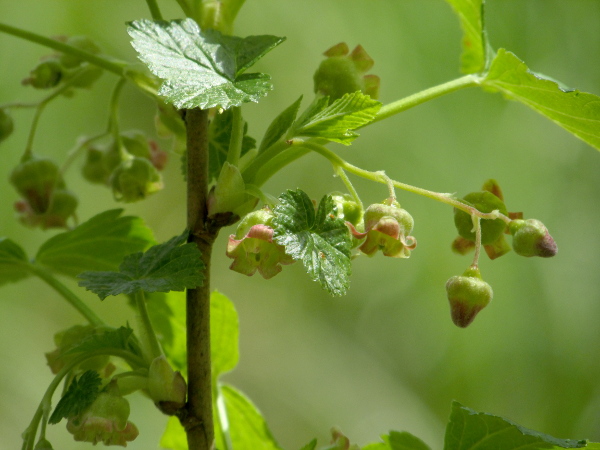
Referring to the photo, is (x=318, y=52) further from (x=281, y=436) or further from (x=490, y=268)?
(x=281, y=436)

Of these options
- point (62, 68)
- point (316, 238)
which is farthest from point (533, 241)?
point (62, 68)

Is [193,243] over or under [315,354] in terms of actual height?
under

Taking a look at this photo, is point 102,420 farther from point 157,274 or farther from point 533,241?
point 533,241

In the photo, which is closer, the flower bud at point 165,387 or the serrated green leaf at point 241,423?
the flower bud at point 165,387

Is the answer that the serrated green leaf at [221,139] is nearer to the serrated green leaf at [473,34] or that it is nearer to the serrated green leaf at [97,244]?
the serrated green leaf at [97,244]

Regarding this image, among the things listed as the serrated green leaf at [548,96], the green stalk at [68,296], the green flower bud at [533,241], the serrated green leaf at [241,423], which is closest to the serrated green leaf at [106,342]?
the green stalk at [68,296]

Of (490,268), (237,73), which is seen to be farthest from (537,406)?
(237,73)
